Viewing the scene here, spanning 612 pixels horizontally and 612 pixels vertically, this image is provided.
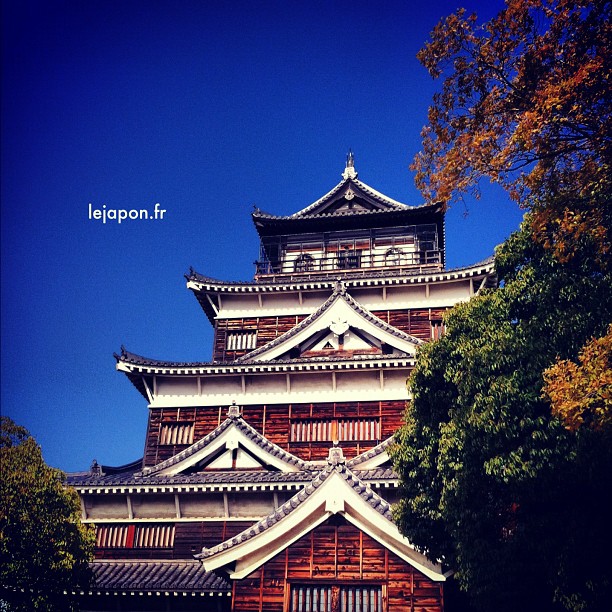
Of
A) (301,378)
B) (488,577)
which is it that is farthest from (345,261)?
(488,577)

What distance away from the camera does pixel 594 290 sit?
475 inches

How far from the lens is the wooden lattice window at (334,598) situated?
14.3m

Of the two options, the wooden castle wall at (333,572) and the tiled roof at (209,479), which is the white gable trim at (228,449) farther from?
the wooden castle wall at (333,572)

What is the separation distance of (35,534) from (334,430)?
37.6 feet

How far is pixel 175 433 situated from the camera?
23.6 m

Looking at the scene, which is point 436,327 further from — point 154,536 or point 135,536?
point 135,536

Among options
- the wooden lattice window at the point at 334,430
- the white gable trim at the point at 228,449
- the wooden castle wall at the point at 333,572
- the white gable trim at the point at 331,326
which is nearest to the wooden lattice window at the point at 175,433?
the white gable trim at the point at 228,449

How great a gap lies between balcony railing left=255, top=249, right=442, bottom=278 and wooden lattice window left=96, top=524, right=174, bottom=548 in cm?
1309

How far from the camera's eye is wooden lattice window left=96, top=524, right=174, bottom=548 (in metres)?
19.7

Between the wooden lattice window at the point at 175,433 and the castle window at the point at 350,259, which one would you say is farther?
the castle window at the point at 350,259

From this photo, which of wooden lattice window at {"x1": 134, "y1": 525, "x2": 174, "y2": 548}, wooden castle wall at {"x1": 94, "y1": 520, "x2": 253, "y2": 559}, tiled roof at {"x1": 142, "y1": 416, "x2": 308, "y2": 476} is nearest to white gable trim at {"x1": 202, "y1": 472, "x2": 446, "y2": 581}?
wooden castle wall at {"x1": 94, "y1": 520, "x2": 253, "y2": 559}

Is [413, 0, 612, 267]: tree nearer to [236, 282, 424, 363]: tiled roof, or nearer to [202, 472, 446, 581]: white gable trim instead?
[202, 472, 446, 581]: white gable trim

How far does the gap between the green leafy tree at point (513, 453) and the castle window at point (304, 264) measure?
15.5 metres

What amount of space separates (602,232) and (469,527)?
6.33 m
